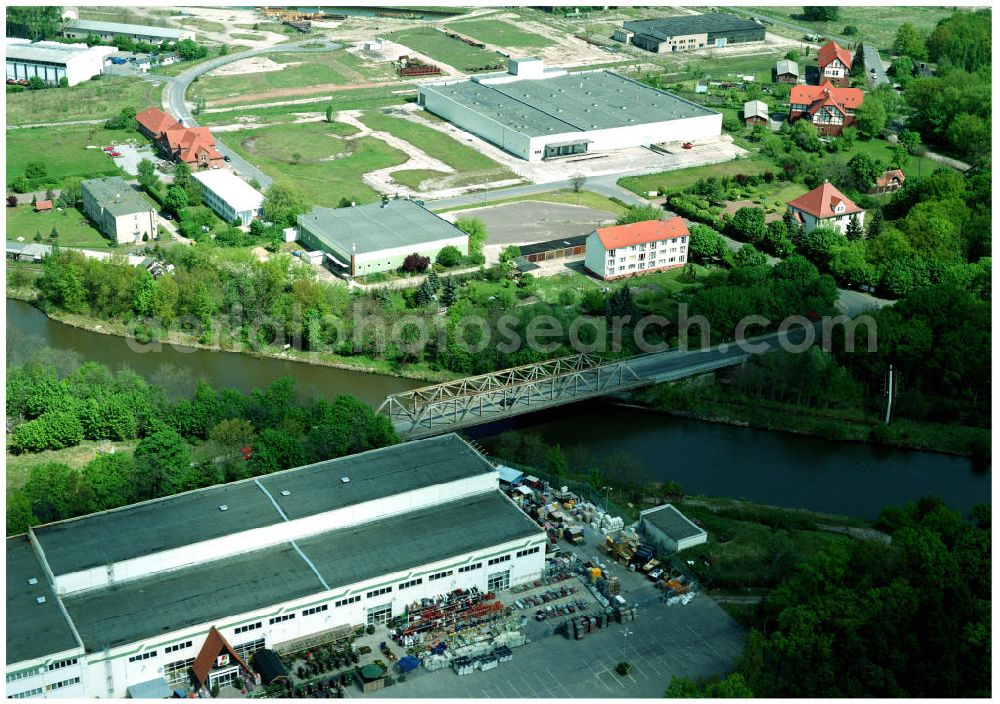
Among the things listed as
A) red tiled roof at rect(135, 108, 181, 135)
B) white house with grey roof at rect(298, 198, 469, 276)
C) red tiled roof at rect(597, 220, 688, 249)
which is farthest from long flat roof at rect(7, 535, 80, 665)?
red tiled roof at rect(135, 108, 181, 135)

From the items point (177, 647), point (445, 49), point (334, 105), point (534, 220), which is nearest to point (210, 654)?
point (177, 647)

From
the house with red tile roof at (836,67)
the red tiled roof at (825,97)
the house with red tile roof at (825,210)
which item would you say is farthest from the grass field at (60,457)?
the house with red tile roof at (836,67)

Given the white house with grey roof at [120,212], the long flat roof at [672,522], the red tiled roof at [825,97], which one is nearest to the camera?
the long flat roof at [672,522]

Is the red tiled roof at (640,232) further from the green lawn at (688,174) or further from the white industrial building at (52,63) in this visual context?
the white industrial building at (52,63)

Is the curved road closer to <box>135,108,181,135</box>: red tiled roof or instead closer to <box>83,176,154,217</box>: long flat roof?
<box>135,108,181,135</box>: red tiled roof

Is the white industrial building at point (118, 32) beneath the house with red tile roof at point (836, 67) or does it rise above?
above

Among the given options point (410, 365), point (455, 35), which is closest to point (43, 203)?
point (410, 365)

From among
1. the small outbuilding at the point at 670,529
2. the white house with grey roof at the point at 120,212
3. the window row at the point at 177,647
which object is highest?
the white house with grey roof at the point at 120,212
